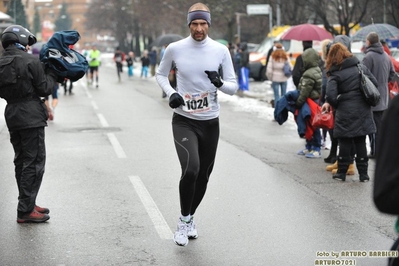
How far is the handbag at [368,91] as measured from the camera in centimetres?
897

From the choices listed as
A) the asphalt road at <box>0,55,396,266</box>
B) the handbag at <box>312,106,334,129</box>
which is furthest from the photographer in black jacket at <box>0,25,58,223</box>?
the handbag at <box>312,106,334,129</box>

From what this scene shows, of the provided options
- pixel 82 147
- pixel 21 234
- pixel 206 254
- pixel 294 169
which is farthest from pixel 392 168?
pixel 82 147

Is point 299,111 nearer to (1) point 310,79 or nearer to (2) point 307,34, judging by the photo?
(1) point 310,79

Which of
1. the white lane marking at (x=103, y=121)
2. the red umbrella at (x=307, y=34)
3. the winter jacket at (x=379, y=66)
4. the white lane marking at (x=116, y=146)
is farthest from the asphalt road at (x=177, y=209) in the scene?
the red umbrella at (x=307, y=34)

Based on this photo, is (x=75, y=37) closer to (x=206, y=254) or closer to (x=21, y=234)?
(x=21, y=234)

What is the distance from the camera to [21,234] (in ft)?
21.9

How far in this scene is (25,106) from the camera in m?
6.90

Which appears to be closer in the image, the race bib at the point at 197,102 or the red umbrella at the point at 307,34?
the race bib at the point at 197,102

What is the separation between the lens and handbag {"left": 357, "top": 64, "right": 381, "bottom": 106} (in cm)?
897

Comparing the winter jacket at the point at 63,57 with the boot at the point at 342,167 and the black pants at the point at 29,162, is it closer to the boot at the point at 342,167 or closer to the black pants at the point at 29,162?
the black pants at the point at 29,162

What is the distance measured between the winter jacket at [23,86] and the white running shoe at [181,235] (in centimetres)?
176

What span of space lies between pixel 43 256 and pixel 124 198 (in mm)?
2441

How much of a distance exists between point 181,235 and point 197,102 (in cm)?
111

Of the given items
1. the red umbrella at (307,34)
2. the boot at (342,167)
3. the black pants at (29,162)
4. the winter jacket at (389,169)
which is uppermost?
the winter jacket at (389,169)
